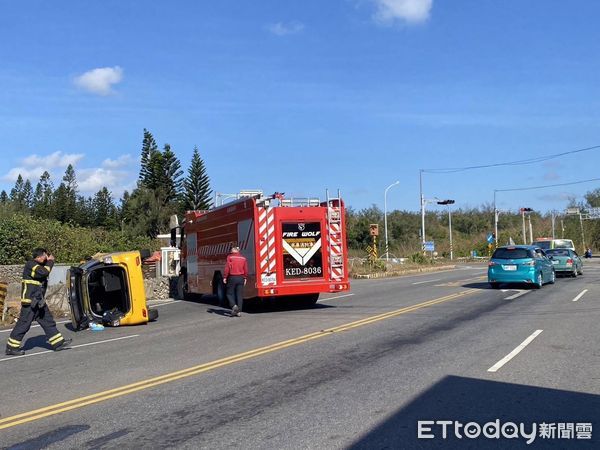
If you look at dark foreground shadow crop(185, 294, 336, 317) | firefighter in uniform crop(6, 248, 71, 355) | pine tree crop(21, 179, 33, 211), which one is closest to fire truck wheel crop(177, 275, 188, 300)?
dark foreground shadow crop(185, 294, 336, 317)

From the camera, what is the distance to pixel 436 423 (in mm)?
5766

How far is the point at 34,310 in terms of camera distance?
1071 centimetres

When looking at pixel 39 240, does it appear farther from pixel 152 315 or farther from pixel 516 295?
pixel 516 295

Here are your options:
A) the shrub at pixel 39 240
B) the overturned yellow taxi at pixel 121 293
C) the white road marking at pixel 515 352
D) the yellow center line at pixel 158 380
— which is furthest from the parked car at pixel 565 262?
the shrub at pixel 39 240

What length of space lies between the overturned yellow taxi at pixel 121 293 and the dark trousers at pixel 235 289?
1897 millimetres

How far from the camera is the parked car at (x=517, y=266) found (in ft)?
68.3

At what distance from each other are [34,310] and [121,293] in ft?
14.3

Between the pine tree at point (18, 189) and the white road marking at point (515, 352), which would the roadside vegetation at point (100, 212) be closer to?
the pine tree at point (18, 189)

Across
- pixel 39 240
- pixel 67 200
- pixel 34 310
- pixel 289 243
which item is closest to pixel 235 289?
pixel 289 243

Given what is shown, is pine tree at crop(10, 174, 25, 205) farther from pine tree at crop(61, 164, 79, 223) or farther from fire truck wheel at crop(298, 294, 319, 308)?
fire truck wheel at crop(298, 294, 319, 308)

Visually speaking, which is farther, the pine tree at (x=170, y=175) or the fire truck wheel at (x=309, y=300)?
the pine tree at (x=170, y=175)

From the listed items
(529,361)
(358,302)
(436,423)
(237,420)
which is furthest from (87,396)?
(358,302)

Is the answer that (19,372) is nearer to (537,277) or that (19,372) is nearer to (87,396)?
(87,396)

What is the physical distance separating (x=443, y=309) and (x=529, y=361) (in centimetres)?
672
